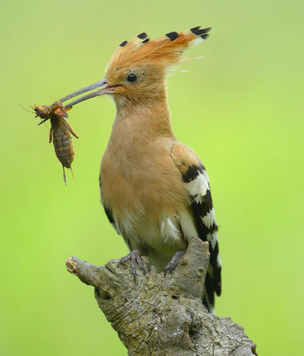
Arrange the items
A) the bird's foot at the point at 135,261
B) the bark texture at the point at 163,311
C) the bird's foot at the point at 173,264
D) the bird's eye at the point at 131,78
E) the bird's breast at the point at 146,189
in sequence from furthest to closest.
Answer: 1. the bird's eye at the point at 131,78
2. the bird's breast at the point at 146,189
3. the bird's foot at the point at 173,264
4. the bird's foot at the point at 135,261
5. the bark texture at the point at 163,311

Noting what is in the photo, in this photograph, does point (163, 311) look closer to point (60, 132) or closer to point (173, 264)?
point (173, 264)

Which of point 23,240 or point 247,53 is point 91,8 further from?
point 23,240

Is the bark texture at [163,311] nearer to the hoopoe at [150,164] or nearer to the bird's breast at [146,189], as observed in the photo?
the hoopoe at [150,164]

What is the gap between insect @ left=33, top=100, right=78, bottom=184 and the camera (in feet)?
8.27

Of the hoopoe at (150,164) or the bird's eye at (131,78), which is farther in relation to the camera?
the bird's eye at (131,78)

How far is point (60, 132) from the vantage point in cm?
256

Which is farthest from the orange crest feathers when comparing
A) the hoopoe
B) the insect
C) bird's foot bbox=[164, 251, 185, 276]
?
bird's foot bbox=[164, 251, 185, 276]

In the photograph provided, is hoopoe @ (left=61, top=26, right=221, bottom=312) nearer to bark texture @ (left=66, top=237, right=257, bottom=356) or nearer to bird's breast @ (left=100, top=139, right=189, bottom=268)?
bird's breast @ (left=100, top=139, right=189, bottom=268)

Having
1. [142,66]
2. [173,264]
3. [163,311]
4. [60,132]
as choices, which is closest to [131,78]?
[142,66]

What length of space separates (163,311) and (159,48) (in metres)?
1.03

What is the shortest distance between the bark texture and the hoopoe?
0.21 meters

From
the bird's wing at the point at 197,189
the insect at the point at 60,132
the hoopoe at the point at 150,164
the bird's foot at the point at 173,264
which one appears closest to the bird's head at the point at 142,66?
the hoopoe at the point at 150,164

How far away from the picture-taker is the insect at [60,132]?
2520mm

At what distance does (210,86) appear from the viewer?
3.94m
